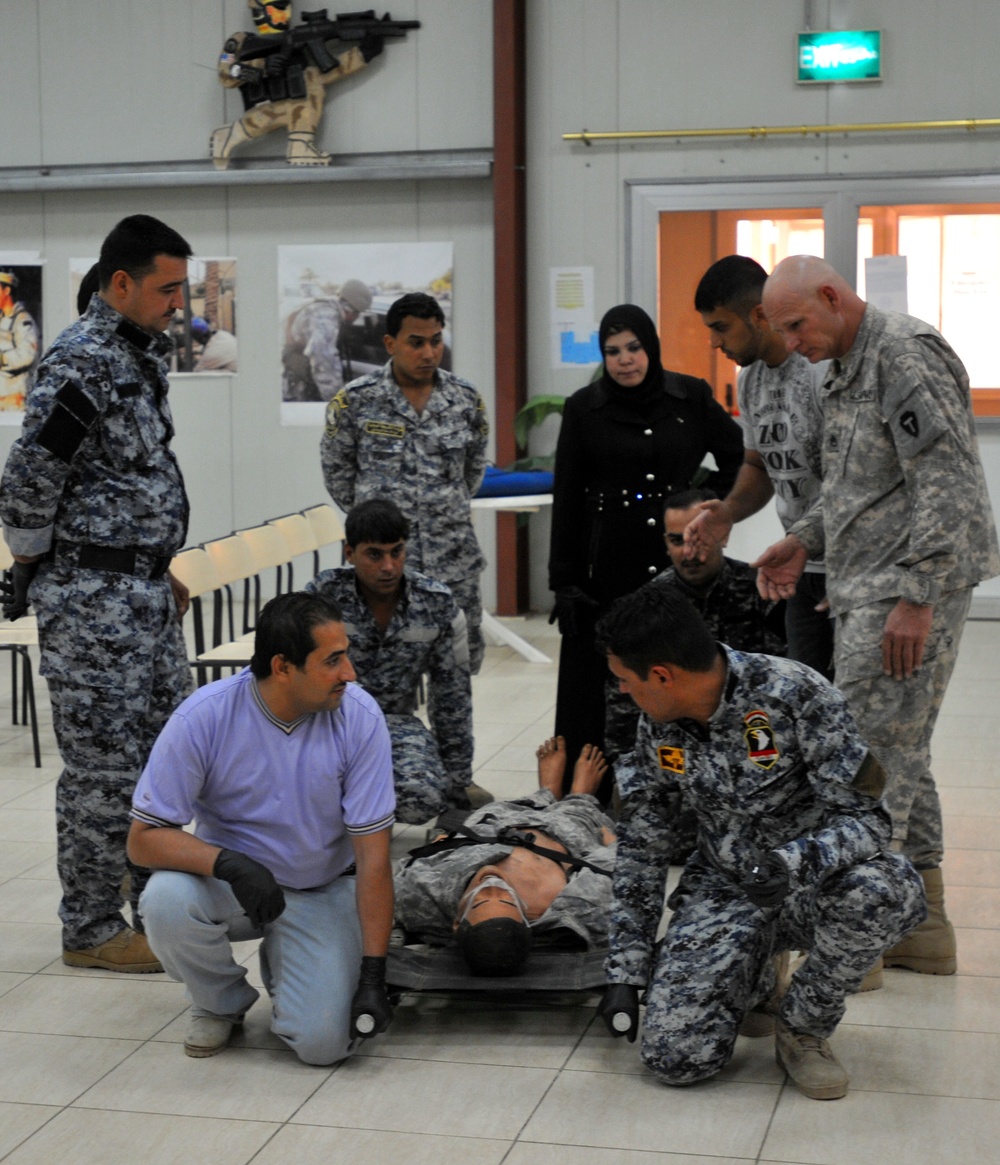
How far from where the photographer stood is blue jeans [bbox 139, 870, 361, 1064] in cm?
300

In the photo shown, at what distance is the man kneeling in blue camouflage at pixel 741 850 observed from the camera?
279 centimetres

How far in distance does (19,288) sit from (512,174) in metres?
3.28

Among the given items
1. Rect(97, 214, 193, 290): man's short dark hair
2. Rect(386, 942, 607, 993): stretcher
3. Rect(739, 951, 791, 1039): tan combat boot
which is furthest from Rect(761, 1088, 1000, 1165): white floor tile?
Rect(97, 214, 193, 290): man's short dark hair

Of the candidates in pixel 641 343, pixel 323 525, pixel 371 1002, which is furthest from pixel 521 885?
pixel 323 525

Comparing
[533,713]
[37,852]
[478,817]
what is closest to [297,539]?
[533,713]

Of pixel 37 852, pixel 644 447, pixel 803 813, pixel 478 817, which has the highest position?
pixel 644 447

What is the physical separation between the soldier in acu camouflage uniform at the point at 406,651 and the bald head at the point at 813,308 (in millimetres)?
1429

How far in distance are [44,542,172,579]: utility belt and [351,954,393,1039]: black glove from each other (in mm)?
1065

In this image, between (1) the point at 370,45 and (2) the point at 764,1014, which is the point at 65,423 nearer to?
(2) the point at 764,1014

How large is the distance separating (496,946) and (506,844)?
0.47 meters

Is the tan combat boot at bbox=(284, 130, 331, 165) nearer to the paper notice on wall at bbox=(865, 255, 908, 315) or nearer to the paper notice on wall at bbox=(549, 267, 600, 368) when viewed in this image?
the paper notice on wall at bbox=(549, 267, 600, 368)

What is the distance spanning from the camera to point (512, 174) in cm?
857

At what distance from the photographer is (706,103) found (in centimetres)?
843

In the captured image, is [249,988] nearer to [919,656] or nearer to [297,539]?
[919,656]
